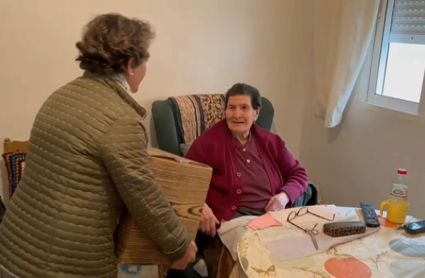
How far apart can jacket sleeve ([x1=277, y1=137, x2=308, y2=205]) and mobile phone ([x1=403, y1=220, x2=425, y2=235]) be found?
2.08 feet

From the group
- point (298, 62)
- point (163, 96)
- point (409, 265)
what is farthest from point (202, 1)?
point (409, 265)

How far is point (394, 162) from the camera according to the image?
2537 millimetres

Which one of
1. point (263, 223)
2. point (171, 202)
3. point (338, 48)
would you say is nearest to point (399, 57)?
point (338, 48)

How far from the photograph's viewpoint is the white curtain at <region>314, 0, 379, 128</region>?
8.55ft

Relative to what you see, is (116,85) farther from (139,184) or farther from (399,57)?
(399,57)

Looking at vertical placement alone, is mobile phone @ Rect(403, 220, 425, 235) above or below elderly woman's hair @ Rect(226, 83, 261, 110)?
below

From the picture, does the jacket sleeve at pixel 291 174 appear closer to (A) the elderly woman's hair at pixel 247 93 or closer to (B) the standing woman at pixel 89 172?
(A) the elderly woman's hair at pixel 247 93

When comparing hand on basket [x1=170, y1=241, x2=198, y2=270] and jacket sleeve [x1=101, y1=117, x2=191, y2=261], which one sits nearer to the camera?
jacket sleeve [x1=101, y1=117, x2=191, y2=261]

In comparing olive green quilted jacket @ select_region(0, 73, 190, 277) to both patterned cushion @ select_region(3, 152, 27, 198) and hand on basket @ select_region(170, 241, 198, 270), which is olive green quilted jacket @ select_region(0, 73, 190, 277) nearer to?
hand on basket @ select_region(170, 241, 198, 270)

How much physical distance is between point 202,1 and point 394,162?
152cm

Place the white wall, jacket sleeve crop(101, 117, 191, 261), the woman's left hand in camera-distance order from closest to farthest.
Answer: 1. jacket sleeve crop(101, 117, 191, 261)
2. the woman's left hand
3. the white wall

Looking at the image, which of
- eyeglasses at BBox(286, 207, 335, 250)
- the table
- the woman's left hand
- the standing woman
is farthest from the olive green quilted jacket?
the woman's left hand

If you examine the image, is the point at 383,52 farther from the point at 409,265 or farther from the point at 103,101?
the point at 103,101

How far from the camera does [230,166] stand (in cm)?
215
